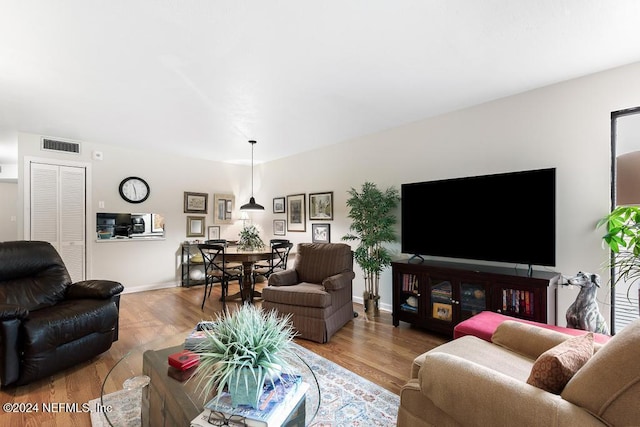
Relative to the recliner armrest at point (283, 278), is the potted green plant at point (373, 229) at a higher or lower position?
higher

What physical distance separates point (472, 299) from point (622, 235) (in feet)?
3.98

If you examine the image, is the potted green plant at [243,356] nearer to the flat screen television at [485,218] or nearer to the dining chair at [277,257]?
the flat screen television at [485,218]

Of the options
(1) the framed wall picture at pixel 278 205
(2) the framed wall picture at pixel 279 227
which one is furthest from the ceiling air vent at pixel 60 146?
(2) the framed wall picture at pixel 279 227

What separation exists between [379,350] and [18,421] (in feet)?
8.44

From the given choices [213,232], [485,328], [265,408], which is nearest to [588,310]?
[485,328]

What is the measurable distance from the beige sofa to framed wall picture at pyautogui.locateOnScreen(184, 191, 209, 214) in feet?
17.1

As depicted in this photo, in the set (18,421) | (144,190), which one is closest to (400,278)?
(18,421)

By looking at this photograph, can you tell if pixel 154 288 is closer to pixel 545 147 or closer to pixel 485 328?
pixel 485 328

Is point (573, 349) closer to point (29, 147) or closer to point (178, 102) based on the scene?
point (178, 102)

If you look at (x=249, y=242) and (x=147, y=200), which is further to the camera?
(x=147, y=200)

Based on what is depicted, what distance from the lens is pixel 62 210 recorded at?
175 inches

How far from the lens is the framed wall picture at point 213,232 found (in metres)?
6.01

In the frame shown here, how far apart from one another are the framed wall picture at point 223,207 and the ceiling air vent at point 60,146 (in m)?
2.27

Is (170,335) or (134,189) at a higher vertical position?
(134,189)
